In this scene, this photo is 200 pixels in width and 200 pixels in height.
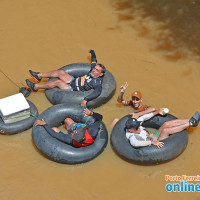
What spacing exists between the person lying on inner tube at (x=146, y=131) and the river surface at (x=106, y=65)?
601 mm

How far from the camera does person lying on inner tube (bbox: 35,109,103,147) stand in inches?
287

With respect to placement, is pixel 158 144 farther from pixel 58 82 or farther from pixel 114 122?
pixel 58 82

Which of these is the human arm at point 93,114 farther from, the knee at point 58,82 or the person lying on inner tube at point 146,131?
the knee at point 58,82

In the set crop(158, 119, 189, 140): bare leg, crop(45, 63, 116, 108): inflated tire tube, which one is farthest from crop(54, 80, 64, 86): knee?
crop(158, 119, 189, 140): bare leg

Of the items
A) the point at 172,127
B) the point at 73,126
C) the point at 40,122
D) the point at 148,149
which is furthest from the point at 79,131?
the point at 172,127

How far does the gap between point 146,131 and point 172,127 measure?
54cm

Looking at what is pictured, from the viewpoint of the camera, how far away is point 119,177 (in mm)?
7473

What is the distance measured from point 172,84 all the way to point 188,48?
1.53 meters

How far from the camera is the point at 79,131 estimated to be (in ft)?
23.9

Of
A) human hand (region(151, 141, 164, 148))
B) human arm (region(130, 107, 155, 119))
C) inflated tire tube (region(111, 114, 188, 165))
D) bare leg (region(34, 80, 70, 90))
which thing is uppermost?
bare leg (region(34, 80, 70, 90))

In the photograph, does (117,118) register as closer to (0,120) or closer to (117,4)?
(0,120)

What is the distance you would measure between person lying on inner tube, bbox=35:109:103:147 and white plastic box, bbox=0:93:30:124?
1.57 feet

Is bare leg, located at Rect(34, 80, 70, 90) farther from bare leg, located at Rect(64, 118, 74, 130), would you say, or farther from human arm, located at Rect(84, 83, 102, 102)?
bare leg, located at Rect(64, 118, 74, 130)

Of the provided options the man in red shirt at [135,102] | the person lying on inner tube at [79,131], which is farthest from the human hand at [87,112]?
the man in red shirt at [135,102]
